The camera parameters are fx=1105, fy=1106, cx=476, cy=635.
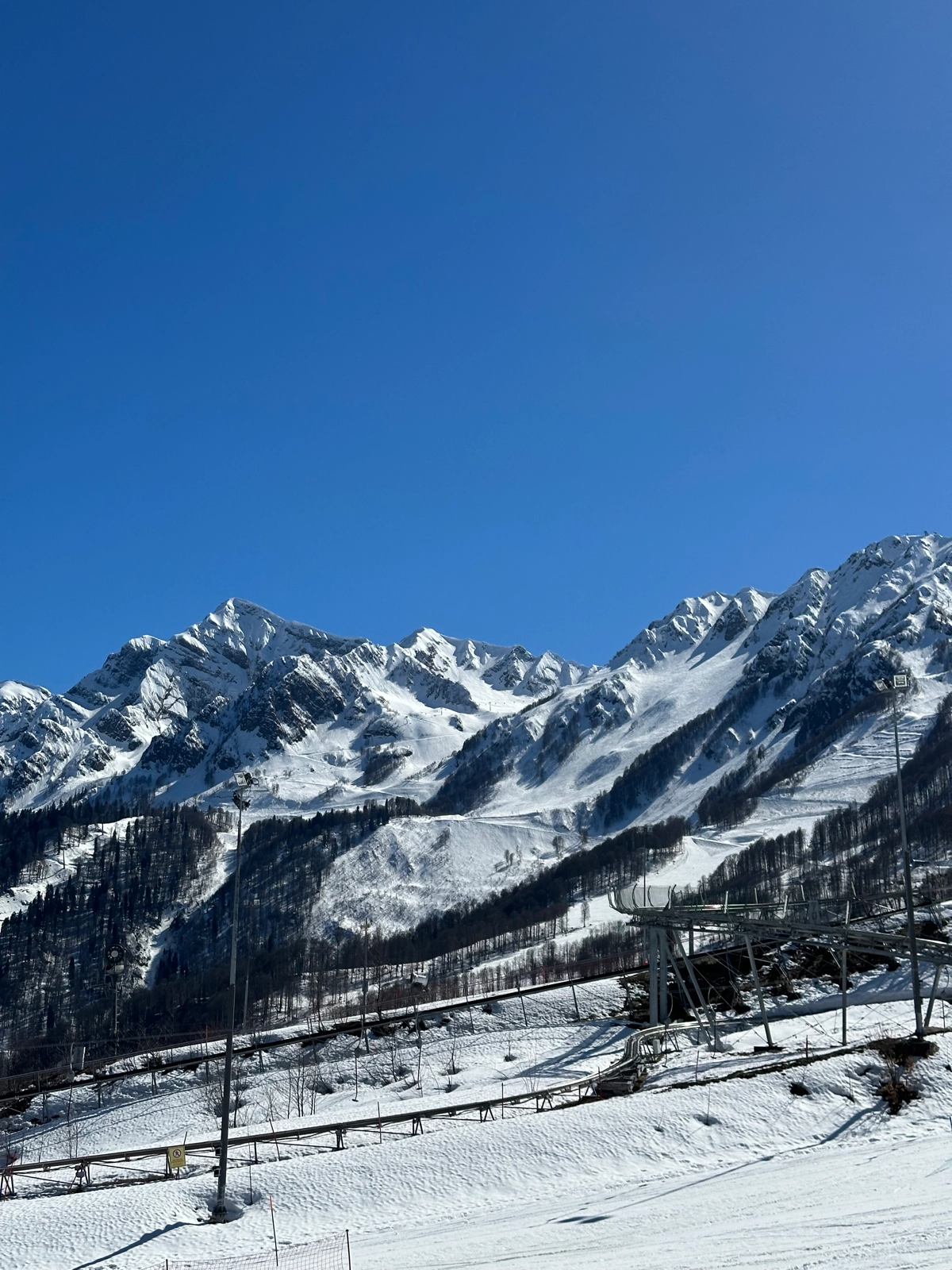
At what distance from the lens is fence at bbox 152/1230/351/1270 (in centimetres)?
3194

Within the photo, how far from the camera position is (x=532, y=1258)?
30406mm

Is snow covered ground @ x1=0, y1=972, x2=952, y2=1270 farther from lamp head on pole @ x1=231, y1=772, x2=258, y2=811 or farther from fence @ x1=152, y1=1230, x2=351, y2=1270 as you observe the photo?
lamp head on pole @ x1=231, y1=772, x2=258, y2=811

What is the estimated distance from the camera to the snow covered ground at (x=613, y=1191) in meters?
30.0

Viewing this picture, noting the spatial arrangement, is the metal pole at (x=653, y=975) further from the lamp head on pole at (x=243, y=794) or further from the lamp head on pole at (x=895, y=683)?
the lamp head on pole at (x=243, y=794)

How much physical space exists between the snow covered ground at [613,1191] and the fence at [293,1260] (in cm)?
65

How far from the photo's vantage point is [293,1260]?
3278cm

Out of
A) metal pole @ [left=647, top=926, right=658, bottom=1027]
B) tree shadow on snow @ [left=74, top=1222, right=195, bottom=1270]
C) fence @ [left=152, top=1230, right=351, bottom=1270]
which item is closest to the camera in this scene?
fence @ [left=152, top=1230, right=351, bottom=1270]

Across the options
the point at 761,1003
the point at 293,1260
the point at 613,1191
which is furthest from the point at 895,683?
the point at 293,1260

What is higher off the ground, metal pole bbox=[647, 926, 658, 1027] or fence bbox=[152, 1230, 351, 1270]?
metal pole bbox=[647, 926, 658, 1027]

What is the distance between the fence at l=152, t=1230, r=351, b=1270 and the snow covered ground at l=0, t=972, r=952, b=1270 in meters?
0.65

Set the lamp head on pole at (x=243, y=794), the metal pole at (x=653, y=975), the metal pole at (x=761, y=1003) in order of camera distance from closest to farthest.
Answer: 1. the lamp head on pole at (x=243, y=794)
2. the metal pole at (x=761, y=1003)
3. the metal pole at (x=653, y=975)

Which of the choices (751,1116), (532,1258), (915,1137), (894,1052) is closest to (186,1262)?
(532,1258)

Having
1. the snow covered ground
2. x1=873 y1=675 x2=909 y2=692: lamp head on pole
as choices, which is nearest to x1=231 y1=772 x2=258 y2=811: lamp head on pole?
the snow covered ground

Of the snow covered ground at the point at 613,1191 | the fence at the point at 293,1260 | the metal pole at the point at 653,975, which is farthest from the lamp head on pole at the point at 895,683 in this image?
the fence at the point at 293,1260
